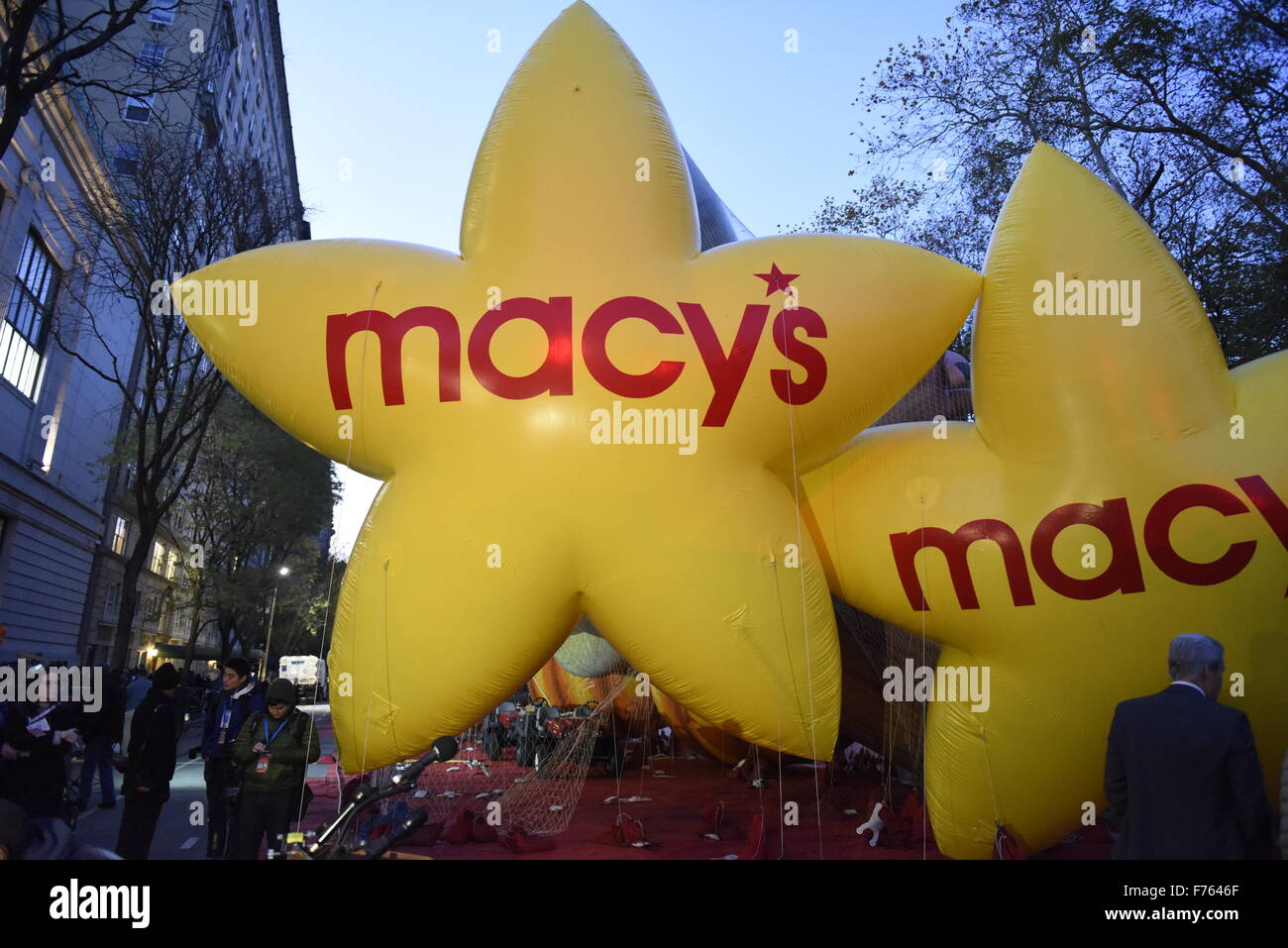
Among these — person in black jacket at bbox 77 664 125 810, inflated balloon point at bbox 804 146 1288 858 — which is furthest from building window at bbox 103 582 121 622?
inflated balloon point at bbox 804 146 1288 858

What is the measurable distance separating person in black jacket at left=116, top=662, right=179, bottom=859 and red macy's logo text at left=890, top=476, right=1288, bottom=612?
4.73 meters

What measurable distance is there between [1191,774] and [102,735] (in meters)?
9.55

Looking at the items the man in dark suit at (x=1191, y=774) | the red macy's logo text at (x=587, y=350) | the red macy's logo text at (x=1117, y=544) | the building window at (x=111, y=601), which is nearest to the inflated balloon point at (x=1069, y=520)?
the red macy's logo text at (x=1117, y=544)

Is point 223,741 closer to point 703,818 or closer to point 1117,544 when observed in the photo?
point 703,818

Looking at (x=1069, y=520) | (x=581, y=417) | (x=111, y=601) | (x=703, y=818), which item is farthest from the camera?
(x=111, y=601)

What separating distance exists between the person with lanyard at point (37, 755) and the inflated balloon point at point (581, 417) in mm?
2723

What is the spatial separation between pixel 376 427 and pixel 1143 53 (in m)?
11.1

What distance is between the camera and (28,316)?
1778 cm

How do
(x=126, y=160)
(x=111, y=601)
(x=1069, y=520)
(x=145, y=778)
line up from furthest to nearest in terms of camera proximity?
(x=111, y=601), (x=126, y=160), (x=145, y=778), (x=1069, y=520)

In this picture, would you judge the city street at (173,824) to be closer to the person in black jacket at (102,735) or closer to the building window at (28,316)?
the person in black jacket at (102,735)

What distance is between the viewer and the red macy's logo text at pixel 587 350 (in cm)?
438

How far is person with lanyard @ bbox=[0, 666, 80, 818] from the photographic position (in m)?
5.64

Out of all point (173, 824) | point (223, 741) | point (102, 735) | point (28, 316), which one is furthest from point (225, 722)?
point (28, 316)

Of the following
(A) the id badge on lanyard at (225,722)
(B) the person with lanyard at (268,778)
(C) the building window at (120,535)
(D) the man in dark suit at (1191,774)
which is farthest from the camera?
(C) the building window at (120,535)
